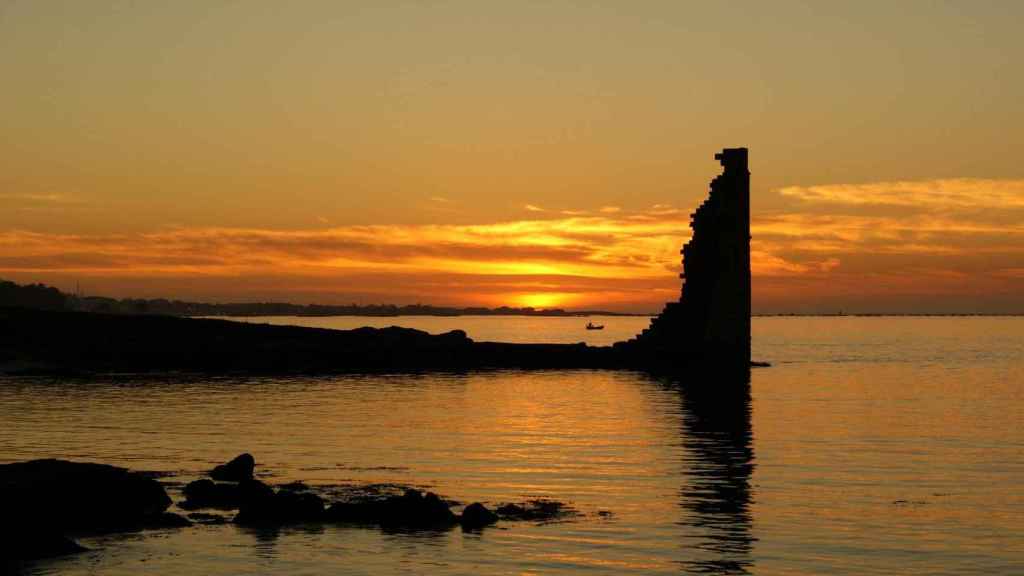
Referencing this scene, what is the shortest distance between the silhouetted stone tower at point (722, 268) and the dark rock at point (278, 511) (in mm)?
48130

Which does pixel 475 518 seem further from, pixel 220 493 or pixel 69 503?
pixel 69 503

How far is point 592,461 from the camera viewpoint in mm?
34188

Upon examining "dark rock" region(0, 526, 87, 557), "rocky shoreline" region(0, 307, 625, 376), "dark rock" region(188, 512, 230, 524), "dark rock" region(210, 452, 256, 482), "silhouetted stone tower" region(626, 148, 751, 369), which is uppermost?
"silhouetted stone tower" region(626, 148, 751, 369)

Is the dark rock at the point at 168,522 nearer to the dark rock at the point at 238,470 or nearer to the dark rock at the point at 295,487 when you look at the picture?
the dark rock at the point at 295,487

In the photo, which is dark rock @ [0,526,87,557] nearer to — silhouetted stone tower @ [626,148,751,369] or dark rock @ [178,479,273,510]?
dark rock @ [178,479,273,510]

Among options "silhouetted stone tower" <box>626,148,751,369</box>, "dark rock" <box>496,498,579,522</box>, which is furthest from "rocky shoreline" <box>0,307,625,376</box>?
"dark rock" <box>496,498,579,522</box>

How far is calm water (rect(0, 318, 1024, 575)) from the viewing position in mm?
21359

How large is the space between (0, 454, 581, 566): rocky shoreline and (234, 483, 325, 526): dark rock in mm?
16

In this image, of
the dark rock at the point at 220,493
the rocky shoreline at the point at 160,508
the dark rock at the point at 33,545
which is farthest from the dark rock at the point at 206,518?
the dark rock at the point at 33,545

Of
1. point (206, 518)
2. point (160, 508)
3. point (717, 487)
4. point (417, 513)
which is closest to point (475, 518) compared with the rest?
point (417, 513)

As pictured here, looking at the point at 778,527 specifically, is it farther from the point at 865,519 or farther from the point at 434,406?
the point at 434,406

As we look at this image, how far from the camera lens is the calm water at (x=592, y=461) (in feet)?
70.1

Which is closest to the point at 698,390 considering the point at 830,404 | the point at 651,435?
the point at 830,404

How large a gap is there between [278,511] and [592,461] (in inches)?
459
